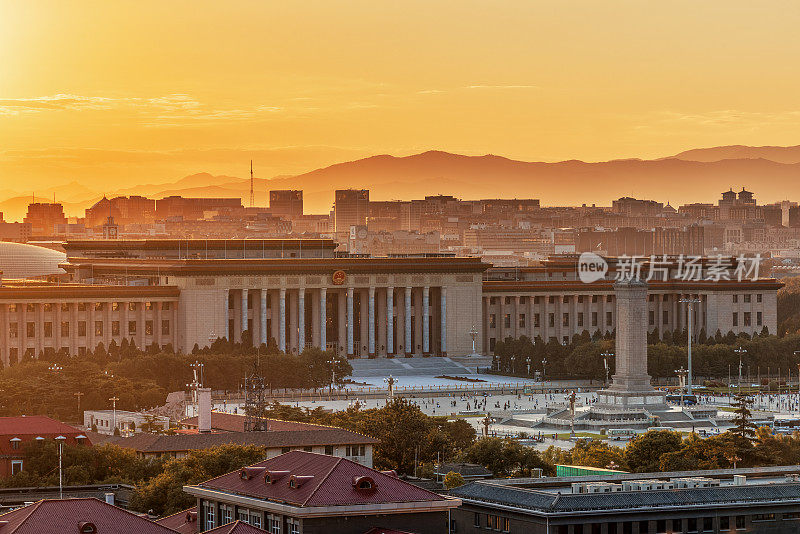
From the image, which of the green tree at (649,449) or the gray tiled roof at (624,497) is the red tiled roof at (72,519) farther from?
the green tree at (649,449)

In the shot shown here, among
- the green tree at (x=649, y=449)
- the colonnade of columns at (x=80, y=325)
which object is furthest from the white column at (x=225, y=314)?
the green tree at (x=649, y=449)

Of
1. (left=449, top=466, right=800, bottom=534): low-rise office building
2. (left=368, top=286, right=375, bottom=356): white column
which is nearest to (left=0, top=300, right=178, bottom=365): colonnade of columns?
(left=368, top=286, right=375, bottom=356): white column

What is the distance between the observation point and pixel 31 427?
86.6 metres

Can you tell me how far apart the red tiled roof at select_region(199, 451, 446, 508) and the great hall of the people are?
10147 centimetres

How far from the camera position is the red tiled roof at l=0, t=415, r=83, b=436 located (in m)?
85.2

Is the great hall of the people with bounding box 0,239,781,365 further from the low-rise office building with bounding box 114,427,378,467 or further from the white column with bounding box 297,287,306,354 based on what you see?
the low-rise office building with bounding box 114,427,378,467

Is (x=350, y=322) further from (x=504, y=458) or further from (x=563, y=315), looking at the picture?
(x=504, y=458)

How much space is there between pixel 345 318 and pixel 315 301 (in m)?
3.39

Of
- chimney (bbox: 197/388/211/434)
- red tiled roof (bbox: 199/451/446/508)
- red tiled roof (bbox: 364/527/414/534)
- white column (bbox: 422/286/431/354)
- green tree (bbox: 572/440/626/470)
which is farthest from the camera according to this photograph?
white column (bbox: 422/286/431/354)

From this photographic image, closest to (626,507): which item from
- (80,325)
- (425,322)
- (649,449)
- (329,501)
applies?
(329,501)

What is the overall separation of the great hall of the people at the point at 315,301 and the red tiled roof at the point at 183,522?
95135mm

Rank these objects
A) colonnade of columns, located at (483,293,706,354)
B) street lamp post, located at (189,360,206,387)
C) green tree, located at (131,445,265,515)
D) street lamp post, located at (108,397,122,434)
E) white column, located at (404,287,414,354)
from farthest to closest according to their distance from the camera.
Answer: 1. colonnade of columns, located at (483,293,706,354)
2. white column, located at (404,287,414,354)
3. street lamp post, located at (189,360,206,387)
4. street lamp post, located at (108,397,122,434)
5. green tree, located at (131,445,265,515)

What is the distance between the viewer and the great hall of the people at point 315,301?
164625 mm

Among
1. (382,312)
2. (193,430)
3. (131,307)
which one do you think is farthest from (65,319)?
(193,430)
